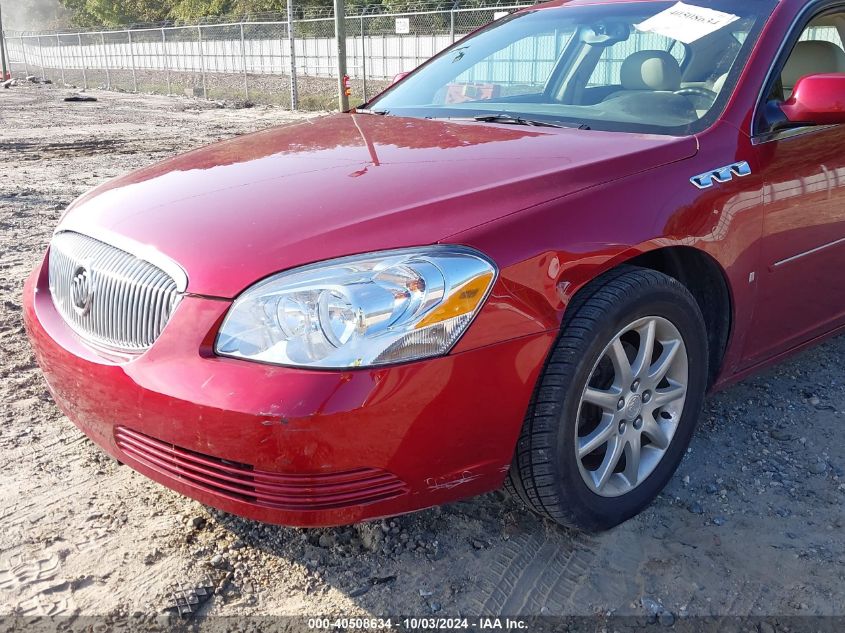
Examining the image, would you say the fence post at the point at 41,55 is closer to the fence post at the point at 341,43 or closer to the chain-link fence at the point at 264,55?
the chain-link fence at the point at 264,55

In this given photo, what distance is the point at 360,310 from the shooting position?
6.18 ft

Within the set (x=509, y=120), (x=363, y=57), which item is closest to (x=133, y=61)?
(x=363, y=57)

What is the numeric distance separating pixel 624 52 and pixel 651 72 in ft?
1.04

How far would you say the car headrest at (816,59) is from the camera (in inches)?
132

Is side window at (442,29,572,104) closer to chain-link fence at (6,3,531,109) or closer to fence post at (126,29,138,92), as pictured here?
chain-link fence at (6,3,531,109)

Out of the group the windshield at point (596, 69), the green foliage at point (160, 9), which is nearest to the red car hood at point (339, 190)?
the windshield at point (596, 69)

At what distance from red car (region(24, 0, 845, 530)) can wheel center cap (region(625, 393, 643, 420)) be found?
13mm

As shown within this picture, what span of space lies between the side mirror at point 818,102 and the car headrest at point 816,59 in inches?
24.6

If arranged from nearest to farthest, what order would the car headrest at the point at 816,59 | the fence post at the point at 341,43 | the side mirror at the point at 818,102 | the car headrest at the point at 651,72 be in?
the side mirror at the point at 818,102, the car headrest at the point at 651,72, the car headrest at the point at 816,59, the fence post at the point at 341,43

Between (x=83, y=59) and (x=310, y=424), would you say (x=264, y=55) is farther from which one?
(x=310, y=424)

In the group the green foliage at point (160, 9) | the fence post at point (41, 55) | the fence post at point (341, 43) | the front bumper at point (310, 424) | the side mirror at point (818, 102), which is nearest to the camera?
the front bumper at point (310, 424)

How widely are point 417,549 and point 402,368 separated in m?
0.77

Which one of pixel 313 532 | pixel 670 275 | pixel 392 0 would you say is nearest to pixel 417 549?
pixel 313 532

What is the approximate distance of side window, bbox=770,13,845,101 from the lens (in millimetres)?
3151
